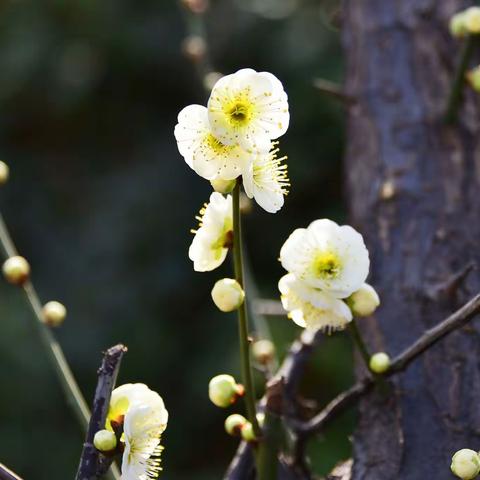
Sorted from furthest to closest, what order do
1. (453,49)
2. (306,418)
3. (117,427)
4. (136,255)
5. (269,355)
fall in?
(136,255) → (453,49) → (269,355) → (306,418) → (117,427)

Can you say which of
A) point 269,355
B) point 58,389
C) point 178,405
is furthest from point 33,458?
point 269,355

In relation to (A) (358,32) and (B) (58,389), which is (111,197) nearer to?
(B) (58,389)

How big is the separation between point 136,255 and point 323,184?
0.58m

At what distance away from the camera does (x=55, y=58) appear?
2955 mm

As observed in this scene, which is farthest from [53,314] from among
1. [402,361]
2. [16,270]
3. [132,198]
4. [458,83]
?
[132,198]

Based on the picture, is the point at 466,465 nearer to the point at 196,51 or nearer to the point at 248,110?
the point at 248,110

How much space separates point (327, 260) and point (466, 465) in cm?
18

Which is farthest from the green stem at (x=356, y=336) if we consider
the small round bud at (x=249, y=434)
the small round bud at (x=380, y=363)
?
the small round bud at (x=249, y=434)

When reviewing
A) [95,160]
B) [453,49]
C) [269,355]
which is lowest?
[269,355]

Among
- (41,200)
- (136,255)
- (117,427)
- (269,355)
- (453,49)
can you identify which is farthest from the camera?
(41,200)

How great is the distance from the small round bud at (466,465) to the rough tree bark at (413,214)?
167mm

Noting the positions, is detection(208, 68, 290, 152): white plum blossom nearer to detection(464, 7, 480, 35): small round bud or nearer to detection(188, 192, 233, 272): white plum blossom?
detection(188, 192, 233, 272): white plum blossom

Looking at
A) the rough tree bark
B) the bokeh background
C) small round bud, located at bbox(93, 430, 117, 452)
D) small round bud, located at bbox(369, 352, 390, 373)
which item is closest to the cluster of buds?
the rough tree bark

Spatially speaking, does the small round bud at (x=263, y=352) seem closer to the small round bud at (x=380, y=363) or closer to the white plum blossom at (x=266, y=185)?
the small round bud at (x=380, y=363)
